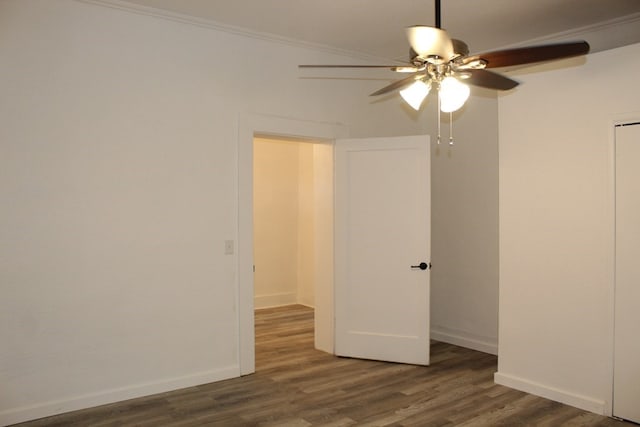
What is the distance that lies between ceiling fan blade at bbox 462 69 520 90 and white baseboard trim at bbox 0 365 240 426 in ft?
9.87

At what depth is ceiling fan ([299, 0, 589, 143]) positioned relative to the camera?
2.25 meters

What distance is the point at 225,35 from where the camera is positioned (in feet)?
14.0

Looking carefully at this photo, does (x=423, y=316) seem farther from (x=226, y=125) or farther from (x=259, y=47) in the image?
(x=259, y=47)

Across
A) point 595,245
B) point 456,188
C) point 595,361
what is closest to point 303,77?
point 456,188

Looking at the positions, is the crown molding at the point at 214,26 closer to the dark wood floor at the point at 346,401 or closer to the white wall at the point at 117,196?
the white wall at the point at 117,196

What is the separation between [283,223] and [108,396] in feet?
13.5

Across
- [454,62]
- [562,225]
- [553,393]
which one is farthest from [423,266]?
[454,62]

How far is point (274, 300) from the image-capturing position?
7.34 m

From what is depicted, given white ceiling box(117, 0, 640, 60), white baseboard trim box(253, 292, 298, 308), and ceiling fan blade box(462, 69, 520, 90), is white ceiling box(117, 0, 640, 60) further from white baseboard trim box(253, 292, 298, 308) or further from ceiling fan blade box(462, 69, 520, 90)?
white baseboard trim box(253, 292, 298, 308)

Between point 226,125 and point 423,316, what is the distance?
2471mm

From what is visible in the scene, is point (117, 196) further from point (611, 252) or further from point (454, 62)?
point (611, 252)

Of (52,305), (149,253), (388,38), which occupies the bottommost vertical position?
(52,305)

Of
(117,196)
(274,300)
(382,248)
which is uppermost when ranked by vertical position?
(117,196)

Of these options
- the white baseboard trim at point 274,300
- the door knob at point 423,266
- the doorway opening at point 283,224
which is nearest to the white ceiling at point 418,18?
the door knob at point 423,266
